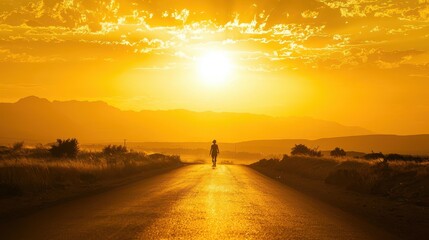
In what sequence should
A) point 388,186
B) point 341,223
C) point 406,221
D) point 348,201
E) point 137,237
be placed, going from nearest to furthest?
point 137,237
point 341,223
point 406,221
point 348,201
point 388,186

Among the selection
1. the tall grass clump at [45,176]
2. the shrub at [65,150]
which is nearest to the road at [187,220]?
the tall grass clump at [45,176]

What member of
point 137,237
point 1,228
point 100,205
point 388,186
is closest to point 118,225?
point 137,237

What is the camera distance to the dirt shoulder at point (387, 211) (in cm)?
1134

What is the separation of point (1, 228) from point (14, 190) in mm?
7494

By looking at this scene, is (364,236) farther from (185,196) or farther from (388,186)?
(388,186)

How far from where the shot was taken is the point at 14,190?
17.0 m

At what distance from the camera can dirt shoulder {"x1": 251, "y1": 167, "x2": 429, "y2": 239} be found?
11336mm

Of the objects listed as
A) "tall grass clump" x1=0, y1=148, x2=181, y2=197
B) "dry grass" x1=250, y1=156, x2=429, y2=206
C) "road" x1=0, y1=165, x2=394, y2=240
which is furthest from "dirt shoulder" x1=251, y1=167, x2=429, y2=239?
"tall grass clump" x1=0, y1=148, x2=181, y2=197

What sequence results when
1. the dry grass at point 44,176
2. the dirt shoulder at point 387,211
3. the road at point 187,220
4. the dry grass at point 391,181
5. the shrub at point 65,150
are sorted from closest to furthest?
the road at point 187,220 → the dirt shoulder at point 387,211 → the dry grass at point 44,176 → the dry grass at point 391,181 → the shrub at point 65,150

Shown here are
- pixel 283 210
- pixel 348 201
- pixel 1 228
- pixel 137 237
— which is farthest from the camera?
pixel 348 201

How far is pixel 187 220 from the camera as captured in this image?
11.2 m

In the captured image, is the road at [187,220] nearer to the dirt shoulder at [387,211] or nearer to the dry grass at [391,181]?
the dirt shoulder at [387,211]

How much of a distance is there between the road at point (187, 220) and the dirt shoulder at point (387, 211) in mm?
569

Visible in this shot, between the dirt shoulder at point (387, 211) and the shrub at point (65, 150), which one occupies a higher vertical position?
the shrub at point (65, 150)
